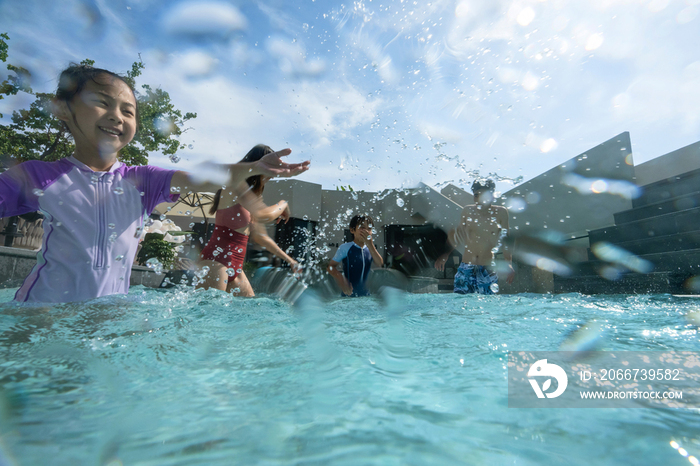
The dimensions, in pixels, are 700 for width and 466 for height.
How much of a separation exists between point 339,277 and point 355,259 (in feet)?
1.26

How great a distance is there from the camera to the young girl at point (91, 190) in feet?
5.59

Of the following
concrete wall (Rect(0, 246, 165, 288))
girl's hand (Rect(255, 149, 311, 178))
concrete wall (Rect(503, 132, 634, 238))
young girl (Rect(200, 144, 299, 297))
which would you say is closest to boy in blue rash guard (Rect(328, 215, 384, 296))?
young girl (Rect(200, 144, 299, 297))

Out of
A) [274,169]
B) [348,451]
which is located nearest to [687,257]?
[274,169]

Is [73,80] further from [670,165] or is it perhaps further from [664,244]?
[670,165]

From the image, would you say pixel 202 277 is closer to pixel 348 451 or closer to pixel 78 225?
pixel 78 225

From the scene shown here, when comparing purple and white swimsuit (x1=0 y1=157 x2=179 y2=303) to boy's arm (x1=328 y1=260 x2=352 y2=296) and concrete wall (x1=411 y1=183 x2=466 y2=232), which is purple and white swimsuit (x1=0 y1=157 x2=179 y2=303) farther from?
concrete wall (x1=411 y1=183 x2=466 y2=232)

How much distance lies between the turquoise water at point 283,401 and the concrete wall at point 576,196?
7.05 meters

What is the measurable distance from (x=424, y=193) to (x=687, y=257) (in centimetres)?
1016

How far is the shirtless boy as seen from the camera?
4883mm

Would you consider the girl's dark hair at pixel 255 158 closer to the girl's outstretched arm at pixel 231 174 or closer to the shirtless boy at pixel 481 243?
the girl's outstretched arm at pixel 231 174

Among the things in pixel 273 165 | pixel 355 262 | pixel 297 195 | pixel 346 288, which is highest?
pixel 297 195

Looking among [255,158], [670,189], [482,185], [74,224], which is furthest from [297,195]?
[74,224]

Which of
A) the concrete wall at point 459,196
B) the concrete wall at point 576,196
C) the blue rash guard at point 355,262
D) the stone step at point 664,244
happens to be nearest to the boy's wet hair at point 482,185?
the blue rash guard at point 355,262

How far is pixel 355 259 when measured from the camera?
5184mm
